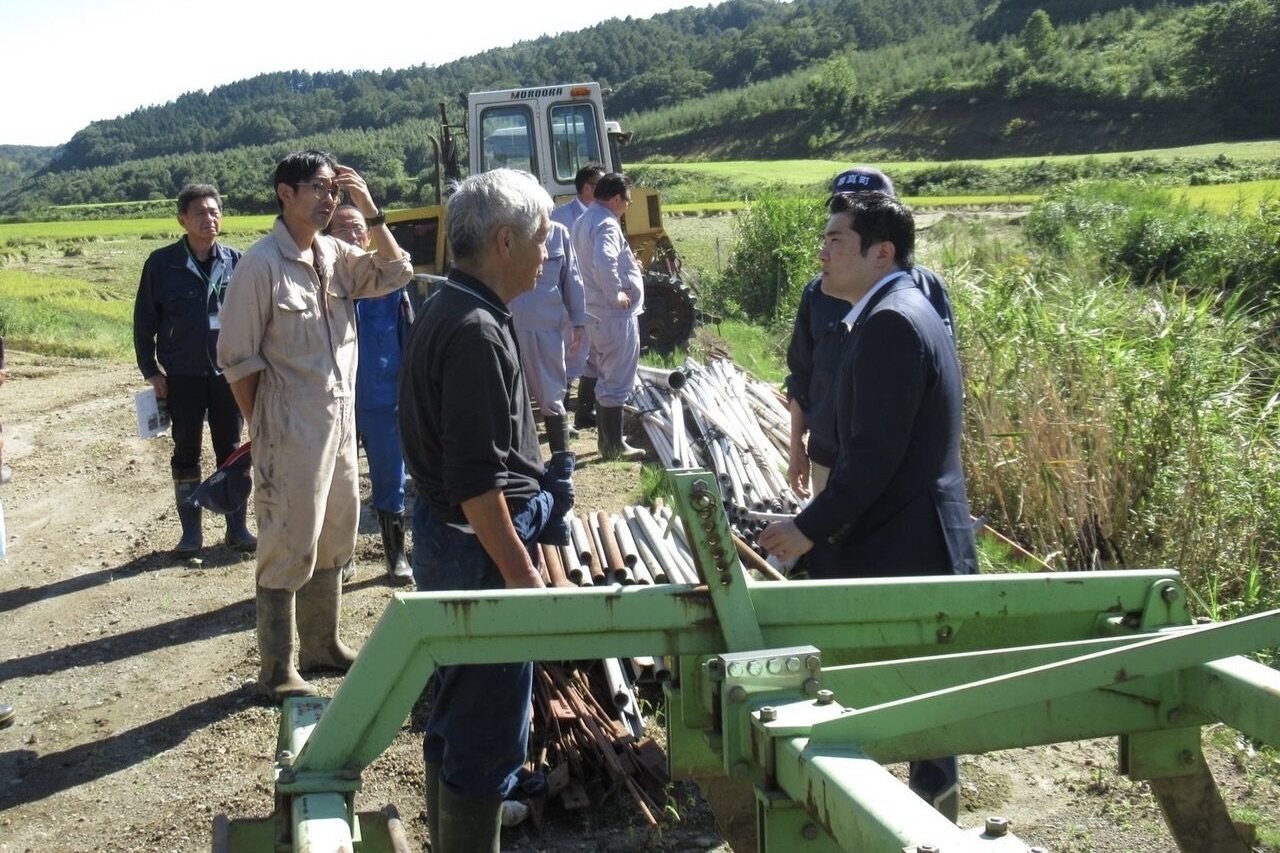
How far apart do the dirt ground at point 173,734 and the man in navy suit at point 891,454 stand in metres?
1.00

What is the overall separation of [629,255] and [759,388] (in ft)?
4.59

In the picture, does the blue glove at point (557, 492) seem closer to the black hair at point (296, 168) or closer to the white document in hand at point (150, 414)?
the black hair at point (296, 168)

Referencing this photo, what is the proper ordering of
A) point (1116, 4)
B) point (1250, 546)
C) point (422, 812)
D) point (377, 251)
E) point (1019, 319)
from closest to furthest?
point (422, 812)
point (377, 251)
point (1250, 546)
point (1019, 319)
point (1116, 4)

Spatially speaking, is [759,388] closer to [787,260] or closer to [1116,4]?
[787,260]

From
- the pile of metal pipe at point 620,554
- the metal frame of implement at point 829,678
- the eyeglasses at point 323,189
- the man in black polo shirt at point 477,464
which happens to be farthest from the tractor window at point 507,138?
the metal frame of implement at point 829,678

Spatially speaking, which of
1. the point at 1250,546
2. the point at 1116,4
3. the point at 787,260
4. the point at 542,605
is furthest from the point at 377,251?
the point at 1116,4

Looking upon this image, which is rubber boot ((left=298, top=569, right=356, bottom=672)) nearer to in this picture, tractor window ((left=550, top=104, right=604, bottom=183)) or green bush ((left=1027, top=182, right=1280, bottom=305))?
green bush ((left=1027, top=182, right=1280, bottom=305))

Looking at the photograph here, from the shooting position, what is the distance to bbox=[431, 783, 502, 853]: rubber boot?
9.78 ft

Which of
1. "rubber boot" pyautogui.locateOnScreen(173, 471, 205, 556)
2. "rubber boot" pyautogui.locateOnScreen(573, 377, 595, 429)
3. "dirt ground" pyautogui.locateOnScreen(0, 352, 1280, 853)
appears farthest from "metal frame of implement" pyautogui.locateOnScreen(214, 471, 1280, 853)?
"rubber boot" pyautogui.locateOnScreen(573, 377, 595, 429)

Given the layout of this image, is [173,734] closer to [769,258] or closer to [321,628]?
[321,628]

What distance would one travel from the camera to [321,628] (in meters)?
4.93

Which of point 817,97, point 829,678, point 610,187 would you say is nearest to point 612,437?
point 610,187

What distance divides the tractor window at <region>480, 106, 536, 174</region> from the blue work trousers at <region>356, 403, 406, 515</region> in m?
6.43

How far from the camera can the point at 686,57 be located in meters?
110
